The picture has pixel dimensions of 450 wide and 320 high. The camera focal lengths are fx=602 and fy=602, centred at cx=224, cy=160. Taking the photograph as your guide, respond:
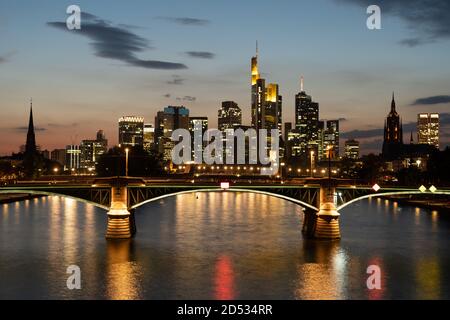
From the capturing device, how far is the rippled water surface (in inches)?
1834

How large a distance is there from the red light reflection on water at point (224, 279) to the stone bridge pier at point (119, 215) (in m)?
15.3

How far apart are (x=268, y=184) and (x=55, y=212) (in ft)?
165

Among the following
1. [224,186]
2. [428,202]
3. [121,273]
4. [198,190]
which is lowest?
[121,273]

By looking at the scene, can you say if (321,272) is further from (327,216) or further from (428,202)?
(428,202)

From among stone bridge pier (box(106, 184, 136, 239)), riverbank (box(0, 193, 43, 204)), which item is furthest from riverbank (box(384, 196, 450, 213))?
riverbank (box(0, 193, 43, 204))

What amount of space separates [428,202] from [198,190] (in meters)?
72.9

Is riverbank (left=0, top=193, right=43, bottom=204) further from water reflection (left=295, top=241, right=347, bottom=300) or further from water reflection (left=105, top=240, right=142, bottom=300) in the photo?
water reflection (left=295, top=241, right=347, bottom=300)

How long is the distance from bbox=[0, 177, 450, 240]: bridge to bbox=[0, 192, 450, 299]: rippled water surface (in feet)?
8.90

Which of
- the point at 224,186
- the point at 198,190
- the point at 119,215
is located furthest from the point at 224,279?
the point at 119,215

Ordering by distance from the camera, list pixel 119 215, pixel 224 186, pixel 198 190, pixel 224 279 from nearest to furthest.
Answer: pixel 224 279 < pixel 119 215 < pixel 224 186 < pixel 198 190

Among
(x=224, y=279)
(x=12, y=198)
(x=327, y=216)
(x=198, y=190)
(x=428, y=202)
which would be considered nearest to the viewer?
(x=224, y=279)

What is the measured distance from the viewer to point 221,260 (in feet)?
190
